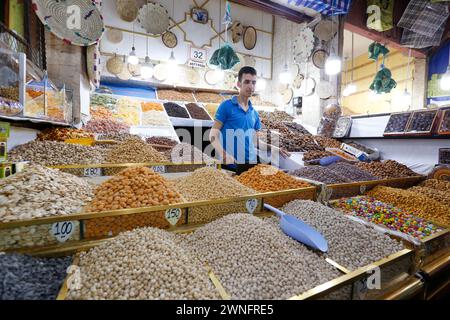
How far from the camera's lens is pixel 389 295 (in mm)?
1000

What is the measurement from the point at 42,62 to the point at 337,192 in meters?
3.50

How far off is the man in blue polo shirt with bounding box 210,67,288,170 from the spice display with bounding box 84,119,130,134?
1695 millimetres

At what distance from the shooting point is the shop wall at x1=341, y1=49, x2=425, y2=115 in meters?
6.89

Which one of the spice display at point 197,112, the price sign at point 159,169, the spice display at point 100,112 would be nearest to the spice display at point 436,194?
the price sign at point 159,169

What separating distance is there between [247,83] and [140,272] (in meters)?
1.96

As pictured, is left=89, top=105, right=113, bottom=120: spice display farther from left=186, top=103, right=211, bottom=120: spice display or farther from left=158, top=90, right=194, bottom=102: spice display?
left=158, top=90, right=194, bottom=102: spice display

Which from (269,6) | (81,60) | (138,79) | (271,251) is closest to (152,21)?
(138,79)

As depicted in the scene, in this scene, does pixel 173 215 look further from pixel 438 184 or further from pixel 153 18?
pixel 153 18

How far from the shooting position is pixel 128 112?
13.7 ft

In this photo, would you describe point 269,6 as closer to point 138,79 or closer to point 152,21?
point 152,21

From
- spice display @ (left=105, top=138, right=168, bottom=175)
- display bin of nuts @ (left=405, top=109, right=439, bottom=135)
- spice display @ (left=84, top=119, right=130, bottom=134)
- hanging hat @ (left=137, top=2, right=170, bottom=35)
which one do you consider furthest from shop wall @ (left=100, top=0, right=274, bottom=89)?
display bin of nuts @ (left=405, top=109, right=439, bottom=135)

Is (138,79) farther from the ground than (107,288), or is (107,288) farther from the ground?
(138,79)

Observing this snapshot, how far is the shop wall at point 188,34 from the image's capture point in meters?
5.83

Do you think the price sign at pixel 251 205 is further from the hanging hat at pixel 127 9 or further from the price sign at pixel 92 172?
the hanging hat at pixel 127 9
